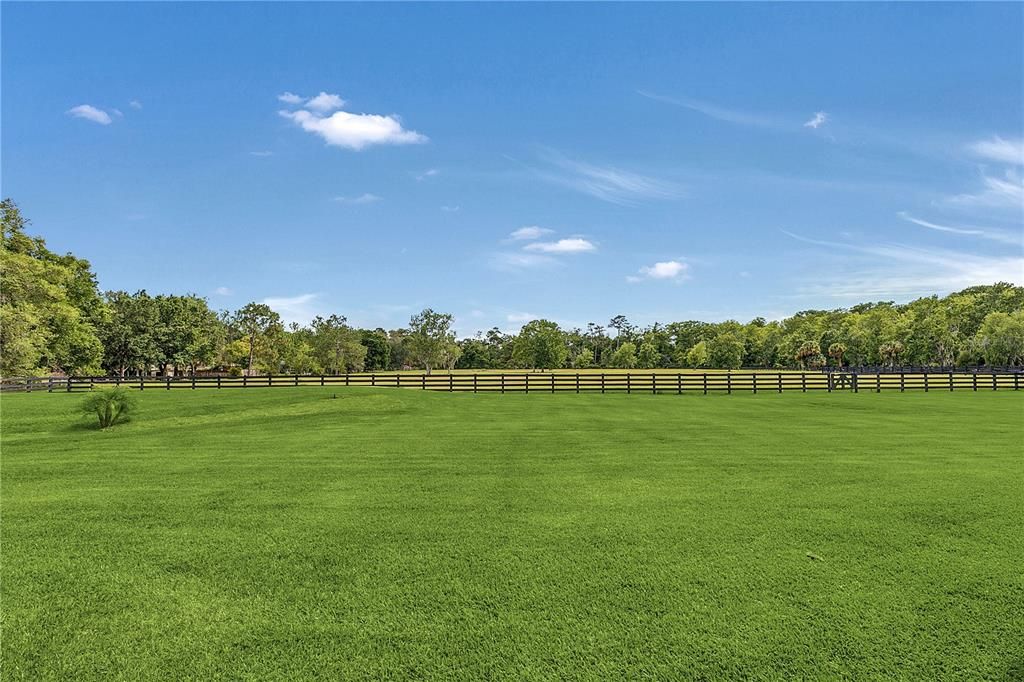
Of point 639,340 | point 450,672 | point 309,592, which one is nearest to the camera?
point 450,672

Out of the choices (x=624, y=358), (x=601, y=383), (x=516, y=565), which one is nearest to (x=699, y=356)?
(x=624, y=358)

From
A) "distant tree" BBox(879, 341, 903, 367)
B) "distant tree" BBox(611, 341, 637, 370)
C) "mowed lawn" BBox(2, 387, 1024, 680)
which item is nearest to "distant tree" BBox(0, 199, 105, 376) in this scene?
"mowed lawn" BBox(2, 387, 1024, 680)

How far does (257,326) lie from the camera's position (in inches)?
3019

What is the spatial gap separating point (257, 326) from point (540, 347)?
55.2 meters

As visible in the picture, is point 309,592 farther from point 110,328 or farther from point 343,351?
point 343,351

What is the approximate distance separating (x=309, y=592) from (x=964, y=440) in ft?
44.2

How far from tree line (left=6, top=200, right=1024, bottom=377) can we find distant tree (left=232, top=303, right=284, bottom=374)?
0.16 m

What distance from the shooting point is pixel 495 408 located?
21656 millimetres

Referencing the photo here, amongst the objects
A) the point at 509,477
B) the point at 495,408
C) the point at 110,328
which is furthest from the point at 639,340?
the point at 509,477

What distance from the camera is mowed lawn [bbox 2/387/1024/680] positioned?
11.2 ft

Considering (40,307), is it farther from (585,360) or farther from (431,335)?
(585,360)

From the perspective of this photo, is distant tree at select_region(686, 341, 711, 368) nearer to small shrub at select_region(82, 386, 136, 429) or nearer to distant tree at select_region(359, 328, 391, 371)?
distant tree at select_region(359, 328, 391, 371)

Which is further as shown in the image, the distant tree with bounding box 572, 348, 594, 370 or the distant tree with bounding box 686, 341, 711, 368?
the distant tree with bounding box 572, 348, 594, 370

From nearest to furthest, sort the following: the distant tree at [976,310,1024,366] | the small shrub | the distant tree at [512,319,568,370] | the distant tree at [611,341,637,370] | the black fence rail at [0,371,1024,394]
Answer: the small shrub < the black fence rail at [0,371,1024,394] < the distant tree at [976,310,1024,366] < the distant tree at [512,319,568,370] < the distant tree at [611,341,637,370]
